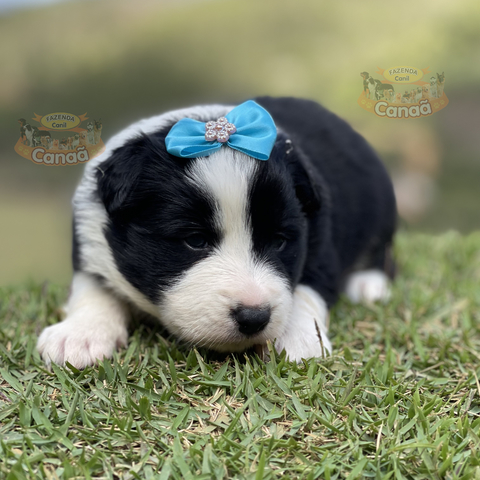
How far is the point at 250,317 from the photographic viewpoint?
88.9 inches

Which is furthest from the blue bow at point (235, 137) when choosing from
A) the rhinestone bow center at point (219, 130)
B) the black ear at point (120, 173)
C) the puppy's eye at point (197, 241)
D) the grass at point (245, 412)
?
the grass at point (245, 412)

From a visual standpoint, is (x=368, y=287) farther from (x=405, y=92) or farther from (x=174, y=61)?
(x=174, y=61)

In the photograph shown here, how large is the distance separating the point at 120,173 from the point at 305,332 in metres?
1.22

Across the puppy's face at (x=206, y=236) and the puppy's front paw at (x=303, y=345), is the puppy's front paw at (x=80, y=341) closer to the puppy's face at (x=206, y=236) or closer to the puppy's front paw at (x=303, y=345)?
the puppy's face at (x=206, y=236)

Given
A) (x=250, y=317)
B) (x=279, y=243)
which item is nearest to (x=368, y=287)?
(x=279, y=243)

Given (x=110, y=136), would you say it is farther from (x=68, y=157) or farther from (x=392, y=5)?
(x=392, y=5)

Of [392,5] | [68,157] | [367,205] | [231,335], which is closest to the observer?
[231,335]

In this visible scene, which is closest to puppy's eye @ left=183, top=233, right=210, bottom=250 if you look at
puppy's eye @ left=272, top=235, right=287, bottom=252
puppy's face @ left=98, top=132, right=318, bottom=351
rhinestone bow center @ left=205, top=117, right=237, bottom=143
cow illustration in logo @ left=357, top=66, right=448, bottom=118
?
puppy's face @ left=98, top=132, right=318, bottom=351

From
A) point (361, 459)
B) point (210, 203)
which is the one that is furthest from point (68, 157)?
point (361, 459)

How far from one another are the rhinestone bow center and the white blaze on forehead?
88mm

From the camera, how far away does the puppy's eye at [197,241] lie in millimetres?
2430

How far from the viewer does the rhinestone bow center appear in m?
2.47

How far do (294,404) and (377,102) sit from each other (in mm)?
1701

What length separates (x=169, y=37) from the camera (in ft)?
11.7
